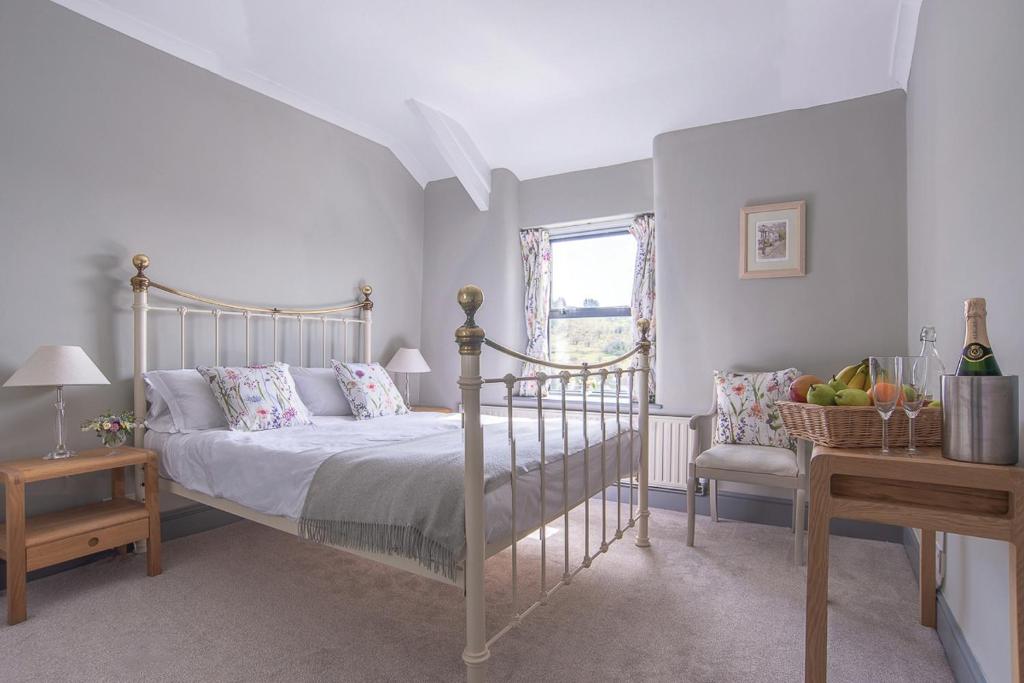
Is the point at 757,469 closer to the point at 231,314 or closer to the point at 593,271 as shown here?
the point at 593,271

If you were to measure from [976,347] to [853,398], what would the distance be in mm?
287

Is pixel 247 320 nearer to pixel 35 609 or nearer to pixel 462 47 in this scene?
pixel 35 609

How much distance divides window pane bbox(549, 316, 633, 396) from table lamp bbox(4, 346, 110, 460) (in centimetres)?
305

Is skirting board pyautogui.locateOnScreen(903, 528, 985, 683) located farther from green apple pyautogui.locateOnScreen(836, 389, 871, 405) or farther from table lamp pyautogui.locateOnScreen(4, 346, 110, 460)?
table lamp pyautogui.locateOnScreen(4, 346, 110, 460)

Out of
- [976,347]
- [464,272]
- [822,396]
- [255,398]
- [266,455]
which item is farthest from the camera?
[464,272]

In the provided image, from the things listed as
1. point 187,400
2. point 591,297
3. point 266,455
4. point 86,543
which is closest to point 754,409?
point 591,297

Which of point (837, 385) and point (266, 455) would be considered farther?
point (266, 455)

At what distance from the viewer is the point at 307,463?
2.14 m

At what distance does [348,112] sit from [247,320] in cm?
176

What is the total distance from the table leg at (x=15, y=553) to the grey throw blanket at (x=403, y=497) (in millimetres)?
1206

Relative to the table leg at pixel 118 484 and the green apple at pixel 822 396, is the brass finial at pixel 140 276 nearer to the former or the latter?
the table leg at pixel 118 484

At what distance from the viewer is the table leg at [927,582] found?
208 centimetres

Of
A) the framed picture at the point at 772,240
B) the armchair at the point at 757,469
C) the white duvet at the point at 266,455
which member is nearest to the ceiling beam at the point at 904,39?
the framed picture at the point at 772,240

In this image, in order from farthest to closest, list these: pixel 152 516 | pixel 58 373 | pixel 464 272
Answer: pixel 464 272
pixel 152 516
pixel 58 373
